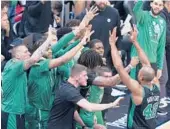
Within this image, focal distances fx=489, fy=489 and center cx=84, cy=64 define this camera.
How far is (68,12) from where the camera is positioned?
10852 millimetres

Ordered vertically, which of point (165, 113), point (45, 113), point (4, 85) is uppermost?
point (4, 85)

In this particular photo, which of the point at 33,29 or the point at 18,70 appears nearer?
the point at 18,70

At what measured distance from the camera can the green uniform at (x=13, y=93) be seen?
538cm

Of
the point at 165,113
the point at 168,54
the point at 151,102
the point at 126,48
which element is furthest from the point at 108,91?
the point at 126,48

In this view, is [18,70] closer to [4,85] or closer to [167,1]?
[4,85]

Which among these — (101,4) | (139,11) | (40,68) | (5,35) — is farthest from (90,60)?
(101,4)

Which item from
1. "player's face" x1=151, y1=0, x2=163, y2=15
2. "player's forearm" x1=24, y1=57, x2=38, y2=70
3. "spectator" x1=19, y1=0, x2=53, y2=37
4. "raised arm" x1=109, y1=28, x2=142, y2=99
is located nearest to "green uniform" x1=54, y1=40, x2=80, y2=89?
"player's forearm" x1=24, y1=57, x2=38, y2=70

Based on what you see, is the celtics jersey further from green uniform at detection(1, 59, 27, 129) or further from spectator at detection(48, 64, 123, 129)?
green uniform at detection(1, 59, 27, 129)

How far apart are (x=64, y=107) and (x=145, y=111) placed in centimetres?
97

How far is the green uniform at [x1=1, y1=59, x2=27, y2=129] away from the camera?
538cm

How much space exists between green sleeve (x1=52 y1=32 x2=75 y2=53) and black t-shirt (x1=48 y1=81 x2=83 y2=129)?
985 millimetres

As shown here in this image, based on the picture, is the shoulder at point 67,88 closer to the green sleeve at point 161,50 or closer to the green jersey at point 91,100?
the green jersey at point 91,100

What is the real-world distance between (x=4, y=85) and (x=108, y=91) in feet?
4.67

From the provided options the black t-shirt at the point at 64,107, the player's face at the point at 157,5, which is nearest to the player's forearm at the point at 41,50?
the black t-shirt at the point at 64,107
